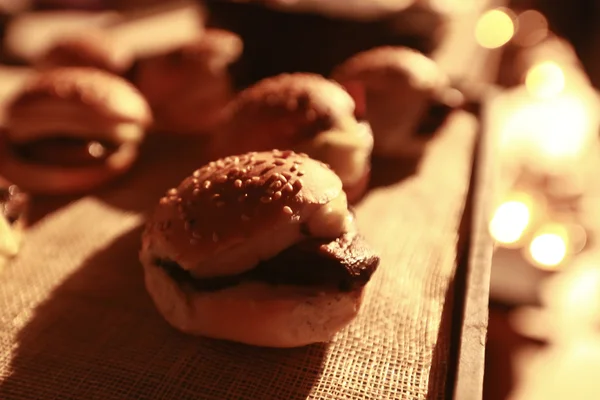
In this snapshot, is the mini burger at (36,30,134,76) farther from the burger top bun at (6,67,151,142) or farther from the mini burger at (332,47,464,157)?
the mini burger at (332,47,464,157)

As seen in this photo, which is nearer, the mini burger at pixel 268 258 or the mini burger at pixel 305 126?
the mini burger at pixel 268 258

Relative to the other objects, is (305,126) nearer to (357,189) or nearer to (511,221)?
(357,189)

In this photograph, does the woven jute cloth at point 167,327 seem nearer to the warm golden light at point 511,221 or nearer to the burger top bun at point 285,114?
the burger top bun at point 285,114

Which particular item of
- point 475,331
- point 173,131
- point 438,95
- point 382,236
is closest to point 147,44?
point 173,131

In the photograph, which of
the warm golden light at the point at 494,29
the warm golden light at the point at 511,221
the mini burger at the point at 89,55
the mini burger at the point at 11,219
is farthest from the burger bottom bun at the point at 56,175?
the warm golden light at the point at 494,29

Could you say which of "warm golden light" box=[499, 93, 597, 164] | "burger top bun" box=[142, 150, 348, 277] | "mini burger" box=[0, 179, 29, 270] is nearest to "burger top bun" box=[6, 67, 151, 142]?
"mini burger" box=[0, 179, 29, 270]
